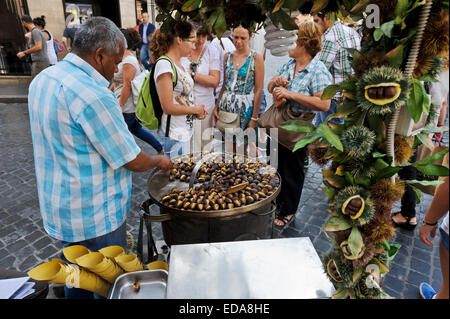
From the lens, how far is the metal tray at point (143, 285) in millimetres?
1684

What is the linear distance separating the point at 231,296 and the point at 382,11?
134 cm

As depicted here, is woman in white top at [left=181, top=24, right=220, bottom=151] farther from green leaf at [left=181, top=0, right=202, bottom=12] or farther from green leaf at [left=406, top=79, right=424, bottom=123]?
green leaf at [left=406, top=79, right=424, bottom=123]

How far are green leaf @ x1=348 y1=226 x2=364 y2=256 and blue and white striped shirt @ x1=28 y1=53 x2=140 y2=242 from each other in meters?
1.39

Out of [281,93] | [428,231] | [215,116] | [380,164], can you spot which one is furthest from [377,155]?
[215,116]

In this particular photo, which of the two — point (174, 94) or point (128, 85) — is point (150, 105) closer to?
point (174, 94)

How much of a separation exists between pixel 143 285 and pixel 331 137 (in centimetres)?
133

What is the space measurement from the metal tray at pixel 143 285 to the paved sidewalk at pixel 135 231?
1959 millimetres

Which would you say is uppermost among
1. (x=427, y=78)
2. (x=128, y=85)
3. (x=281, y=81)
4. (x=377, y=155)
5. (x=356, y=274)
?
(x=427, y=78)

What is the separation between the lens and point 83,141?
1.87 metres

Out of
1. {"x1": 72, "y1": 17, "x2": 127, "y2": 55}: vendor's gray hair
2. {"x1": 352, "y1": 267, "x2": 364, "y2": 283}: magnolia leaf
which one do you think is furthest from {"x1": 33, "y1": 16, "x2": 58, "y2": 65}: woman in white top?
{"x1": 352, "y1": 267, "x2": 364, "y2": 283}: magnolia leaf

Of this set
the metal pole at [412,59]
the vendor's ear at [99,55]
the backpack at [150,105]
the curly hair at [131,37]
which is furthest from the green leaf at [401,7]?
the curly hair at [131,37]

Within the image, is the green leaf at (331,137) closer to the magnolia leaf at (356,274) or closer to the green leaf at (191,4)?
the magnolia leaf at (356,274)

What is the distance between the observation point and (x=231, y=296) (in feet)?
4.56

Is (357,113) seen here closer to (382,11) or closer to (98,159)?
(382,11)
